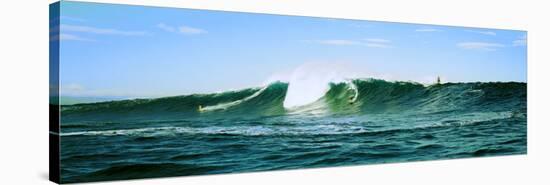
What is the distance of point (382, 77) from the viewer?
8.59m

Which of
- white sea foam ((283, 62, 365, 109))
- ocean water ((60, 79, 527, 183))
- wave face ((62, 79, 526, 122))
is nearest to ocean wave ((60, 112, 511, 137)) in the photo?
ocean water ((60, 79, 527, 183))

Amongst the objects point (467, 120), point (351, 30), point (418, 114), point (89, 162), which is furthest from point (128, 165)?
point (467, 120)

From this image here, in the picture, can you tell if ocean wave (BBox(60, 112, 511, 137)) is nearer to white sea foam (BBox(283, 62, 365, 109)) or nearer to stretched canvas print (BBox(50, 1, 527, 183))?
stretched canvas print (BBox(50, 1, 527, 183))

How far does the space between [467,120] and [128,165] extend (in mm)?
4232

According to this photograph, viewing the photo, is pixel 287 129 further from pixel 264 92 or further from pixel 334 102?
pixel 334 102

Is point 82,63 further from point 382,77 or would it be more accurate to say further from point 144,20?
point 382,77

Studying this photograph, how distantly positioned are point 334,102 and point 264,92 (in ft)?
2.81

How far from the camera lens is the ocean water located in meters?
7.04

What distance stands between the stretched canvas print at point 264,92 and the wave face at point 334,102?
0.01 meters

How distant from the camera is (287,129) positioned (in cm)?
798

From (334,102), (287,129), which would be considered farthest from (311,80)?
(287,129)

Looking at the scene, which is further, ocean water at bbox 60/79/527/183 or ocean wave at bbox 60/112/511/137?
ocean wave at bbox 60/112/511/137

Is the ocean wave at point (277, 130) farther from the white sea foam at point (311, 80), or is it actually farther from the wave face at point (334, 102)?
the white sea foam at point (311, 80)

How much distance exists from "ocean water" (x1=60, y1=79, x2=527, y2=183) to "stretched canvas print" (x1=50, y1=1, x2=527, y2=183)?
0.01 m
